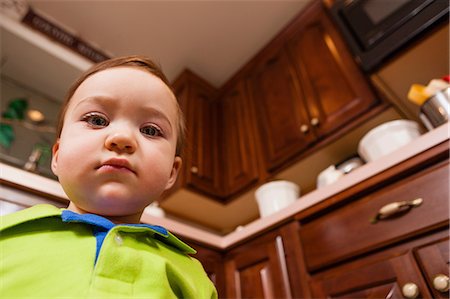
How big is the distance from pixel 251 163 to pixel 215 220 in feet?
1.24

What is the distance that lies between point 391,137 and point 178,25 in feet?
3.66

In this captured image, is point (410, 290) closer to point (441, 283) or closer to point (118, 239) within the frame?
point (441, 283)

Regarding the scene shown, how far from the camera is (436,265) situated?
1.99 feet

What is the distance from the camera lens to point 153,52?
163cm

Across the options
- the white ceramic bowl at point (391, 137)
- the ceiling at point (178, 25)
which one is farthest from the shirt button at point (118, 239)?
the ceiling at point (178, 25)

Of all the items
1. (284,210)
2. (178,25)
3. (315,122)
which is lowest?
(284,210)

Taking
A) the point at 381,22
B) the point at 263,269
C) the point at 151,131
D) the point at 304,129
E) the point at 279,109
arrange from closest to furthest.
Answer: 1. the point at 151,131
2. the point at 263,269
3. the point at 381,22
4. the point at 304,129
5. the point at 279,109

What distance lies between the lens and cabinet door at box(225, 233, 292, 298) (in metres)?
0.85

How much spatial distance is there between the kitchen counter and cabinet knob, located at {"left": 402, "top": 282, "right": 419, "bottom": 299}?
253mm

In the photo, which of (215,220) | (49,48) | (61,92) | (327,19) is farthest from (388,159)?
(61,92)

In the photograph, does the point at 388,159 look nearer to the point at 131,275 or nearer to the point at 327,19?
the point at 131,275

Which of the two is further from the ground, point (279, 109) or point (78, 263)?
point (279, 109)

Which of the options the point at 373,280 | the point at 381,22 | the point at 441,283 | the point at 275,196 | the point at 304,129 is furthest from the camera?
the point at 304,129

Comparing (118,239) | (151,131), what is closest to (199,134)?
(151,131)
